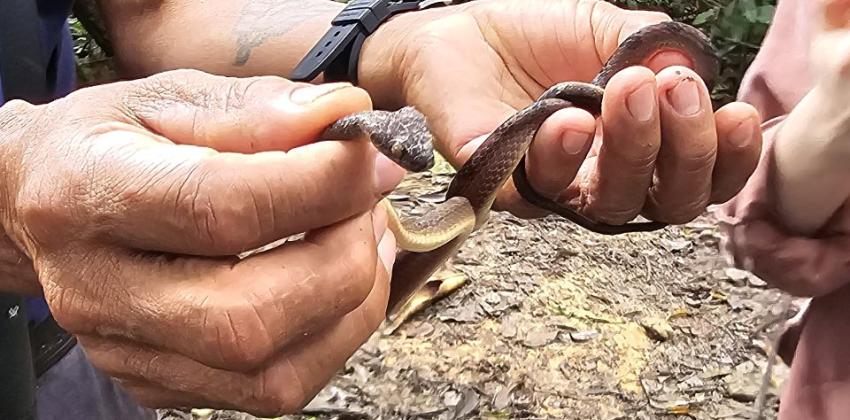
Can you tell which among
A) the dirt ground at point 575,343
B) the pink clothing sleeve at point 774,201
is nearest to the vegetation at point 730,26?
the dirt ground at point 575,343

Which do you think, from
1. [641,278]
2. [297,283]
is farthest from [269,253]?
[641,278]

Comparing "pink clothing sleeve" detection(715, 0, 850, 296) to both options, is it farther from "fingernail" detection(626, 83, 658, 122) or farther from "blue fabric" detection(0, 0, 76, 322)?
"blue fabric" detection(0, 0, 76, 322)

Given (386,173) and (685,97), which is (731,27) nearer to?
(685,97)

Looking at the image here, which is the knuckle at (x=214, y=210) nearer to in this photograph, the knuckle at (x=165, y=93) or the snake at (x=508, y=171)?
the knuckle at (x=165, y=93)

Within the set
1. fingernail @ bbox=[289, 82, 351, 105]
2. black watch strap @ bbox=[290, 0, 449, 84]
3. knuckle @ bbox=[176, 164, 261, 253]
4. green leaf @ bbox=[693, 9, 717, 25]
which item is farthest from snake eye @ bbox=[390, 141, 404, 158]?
green leaf @ bbox=[693, 9, 717, 25]

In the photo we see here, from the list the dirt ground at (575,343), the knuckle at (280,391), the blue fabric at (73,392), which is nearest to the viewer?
the knuckle at (280,391)
